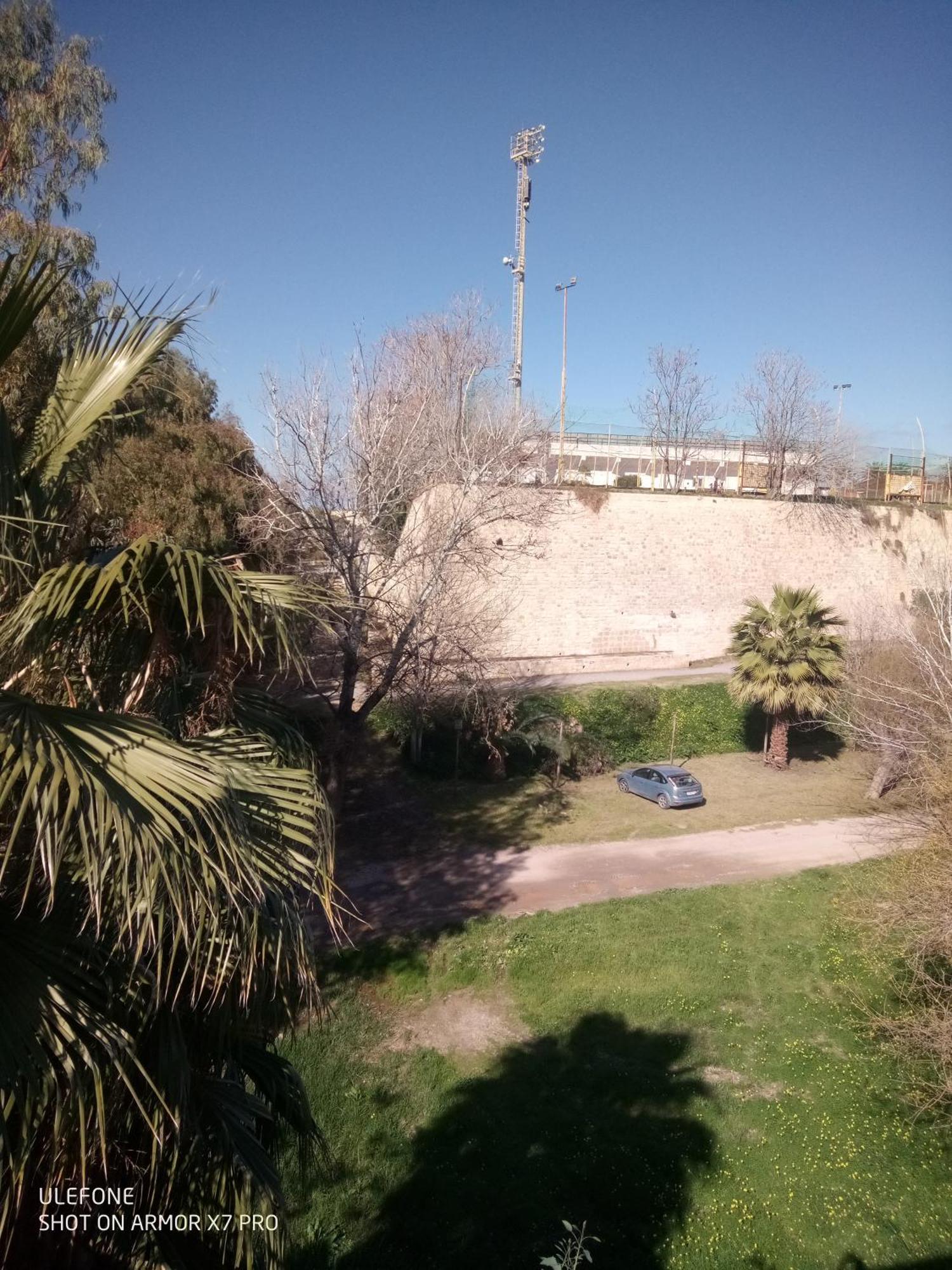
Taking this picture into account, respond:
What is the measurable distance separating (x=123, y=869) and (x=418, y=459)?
11223 mm

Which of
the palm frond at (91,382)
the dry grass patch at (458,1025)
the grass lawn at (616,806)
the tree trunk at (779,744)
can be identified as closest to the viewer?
the palm frond at (91,382)

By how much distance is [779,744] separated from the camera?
1741 cm

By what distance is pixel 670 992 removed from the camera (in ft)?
29.1

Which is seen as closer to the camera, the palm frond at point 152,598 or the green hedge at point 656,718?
the palm frond at point 152,598

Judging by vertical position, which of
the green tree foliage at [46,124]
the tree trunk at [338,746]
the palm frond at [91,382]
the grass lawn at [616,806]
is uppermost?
the green tree foliage at [46,124]

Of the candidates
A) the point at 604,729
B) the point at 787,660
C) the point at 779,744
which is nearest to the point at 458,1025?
the point at 604,729

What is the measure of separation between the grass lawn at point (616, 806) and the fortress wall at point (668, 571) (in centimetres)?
545

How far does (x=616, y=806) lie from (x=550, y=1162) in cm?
882

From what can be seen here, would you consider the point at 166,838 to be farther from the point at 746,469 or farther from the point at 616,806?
the point at 746,469

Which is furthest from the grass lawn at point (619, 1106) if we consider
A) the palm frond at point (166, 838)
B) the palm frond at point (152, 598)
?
the palm frond at point (152, 598)

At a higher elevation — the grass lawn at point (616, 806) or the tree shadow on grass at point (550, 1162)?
the grass lawn at point (616, 806)

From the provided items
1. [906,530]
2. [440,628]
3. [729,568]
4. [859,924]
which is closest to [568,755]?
[440,628]

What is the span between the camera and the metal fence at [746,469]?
2805cm

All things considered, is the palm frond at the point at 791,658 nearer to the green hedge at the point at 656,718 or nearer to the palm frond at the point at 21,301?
the green hedge at the point at 656,718
